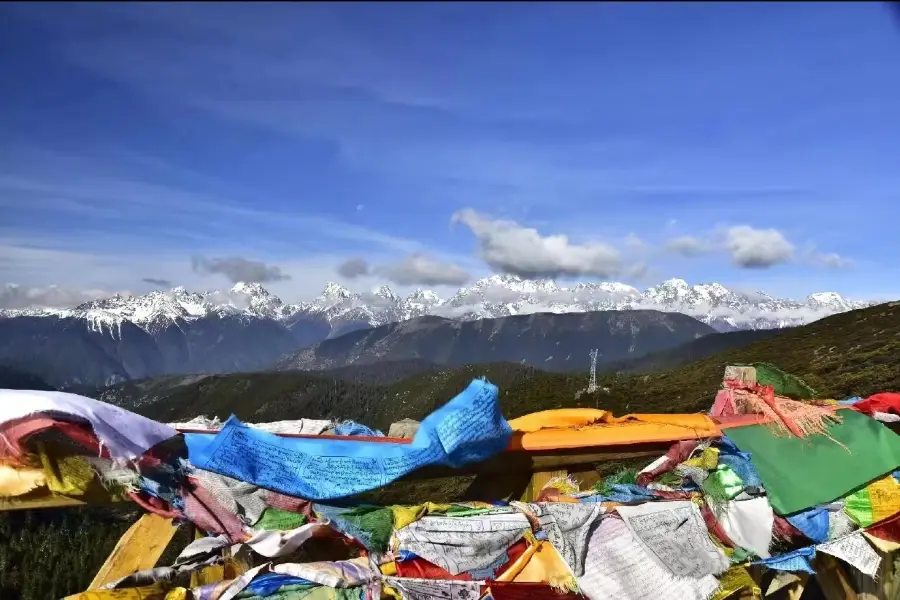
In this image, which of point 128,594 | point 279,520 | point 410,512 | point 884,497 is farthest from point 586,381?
point 128,594

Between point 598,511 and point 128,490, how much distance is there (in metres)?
2.47

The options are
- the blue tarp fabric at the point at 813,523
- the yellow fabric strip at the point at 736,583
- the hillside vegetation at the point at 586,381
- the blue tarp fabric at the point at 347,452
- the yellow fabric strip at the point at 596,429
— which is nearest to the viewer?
the blue tarp fabric at the point at 347,452

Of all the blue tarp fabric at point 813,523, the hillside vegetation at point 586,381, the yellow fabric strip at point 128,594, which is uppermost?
the yellow fabric strip at point 128,594

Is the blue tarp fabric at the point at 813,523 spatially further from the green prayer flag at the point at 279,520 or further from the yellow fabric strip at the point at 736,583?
the green prayer flag at the point at 279,520

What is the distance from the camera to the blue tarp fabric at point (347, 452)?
2971mm

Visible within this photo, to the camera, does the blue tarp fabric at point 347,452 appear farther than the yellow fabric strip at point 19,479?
Yes

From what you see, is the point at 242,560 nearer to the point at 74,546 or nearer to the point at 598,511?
the point at 598,511

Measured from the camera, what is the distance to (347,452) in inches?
129

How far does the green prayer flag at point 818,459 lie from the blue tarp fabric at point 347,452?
2060 mm

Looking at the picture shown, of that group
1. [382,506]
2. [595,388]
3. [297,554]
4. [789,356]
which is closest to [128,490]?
[297,554]

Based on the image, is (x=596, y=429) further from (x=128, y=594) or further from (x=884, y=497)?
(x=128, y=594)

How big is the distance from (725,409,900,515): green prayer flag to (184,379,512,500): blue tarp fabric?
2060 millimetres

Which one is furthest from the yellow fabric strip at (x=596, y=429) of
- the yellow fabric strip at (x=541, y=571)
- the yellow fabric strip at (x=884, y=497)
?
the yellow fabric strip at (x=884, y=497)

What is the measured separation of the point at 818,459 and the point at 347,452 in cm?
345
